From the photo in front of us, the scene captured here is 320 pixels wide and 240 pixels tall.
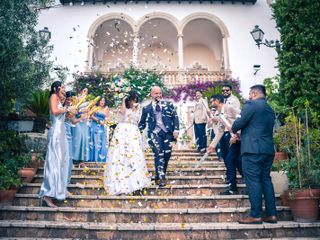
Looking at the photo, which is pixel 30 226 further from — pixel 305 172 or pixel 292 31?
pixel 292 31

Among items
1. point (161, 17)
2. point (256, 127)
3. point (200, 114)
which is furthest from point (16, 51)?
point (161, 17)

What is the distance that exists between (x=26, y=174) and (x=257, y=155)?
4.23 metres

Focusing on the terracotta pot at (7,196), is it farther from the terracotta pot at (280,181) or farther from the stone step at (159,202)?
the terracotta pot at (280,181)

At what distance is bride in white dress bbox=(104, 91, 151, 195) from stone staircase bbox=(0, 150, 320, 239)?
232mm

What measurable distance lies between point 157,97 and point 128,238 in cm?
270

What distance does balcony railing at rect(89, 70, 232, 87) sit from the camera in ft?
50.1

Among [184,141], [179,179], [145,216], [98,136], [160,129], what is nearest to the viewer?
[145,216]

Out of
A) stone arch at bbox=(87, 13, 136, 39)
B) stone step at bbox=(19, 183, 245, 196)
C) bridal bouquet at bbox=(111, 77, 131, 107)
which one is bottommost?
stone step at bbox=(19, 183, 245, 196)

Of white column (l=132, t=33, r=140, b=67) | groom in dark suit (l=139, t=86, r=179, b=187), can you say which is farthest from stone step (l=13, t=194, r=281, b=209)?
white column (l=132, t=33, r=140, b=67)

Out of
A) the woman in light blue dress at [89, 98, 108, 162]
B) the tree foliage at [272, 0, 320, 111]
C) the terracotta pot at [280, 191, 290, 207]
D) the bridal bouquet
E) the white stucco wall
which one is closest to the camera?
the terracotta pot at [280, 191, 290, 207]

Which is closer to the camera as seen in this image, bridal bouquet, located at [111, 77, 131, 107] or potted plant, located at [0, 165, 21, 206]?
potted plant, located at [0, 165, 21, 206]

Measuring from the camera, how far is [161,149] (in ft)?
17.7

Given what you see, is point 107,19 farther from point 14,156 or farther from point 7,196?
point 7,196

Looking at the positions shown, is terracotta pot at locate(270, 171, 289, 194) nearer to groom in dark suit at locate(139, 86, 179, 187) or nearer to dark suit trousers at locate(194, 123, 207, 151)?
groom in dark suit at locate(139, 86, 179, 187)
